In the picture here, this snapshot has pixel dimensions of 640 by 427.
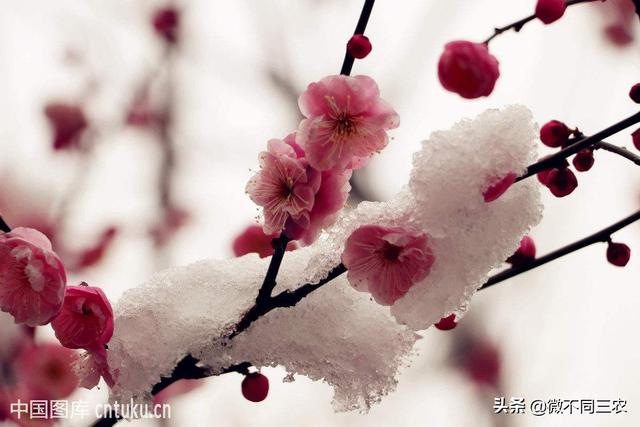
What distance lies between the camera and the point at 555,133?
0.72m

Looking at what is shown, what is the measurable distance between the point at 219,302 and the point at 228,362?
0.08m

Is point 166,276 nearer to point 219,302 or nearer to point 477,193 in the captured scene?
point 219,302

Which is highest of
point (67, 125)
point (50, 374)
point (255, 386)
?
point (67, 125)

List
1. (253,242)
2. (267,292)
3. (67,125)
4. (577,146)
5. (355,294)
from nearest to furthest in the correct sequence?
(577,146) → (267,292) → (355,294) → (253,242) → (67,125)

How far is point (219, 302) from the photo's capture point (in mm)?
799

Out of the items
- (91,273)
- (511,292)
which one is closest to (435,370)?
(511,292)

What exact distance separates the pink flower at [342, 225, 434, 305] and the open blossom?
0.04m

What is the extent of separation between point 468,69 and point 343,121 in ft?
0.45

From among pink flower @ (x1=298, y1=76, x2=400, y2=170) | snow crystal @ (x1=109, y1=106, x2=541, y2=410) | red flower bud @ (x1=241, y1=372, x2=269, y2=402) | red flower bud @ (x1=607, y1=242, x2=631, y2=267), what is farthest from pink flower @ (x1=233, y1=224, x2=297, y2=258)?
red flower bud @ (x1=607, y1=242, x2=631, y2=267)

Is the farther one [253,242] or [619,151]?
[253,242]

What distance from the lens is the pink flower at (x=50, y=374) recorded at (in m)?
1.19

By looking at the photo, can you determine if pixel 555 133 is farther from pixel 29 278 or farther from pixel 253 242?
pixel 29 278

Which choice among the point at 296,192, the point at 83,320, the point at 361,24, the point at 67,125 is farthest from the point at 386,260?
the point at 67,125

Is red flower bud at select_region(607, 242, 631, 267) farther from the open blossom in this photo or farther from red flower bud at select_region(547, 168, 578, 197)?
the open blossom
